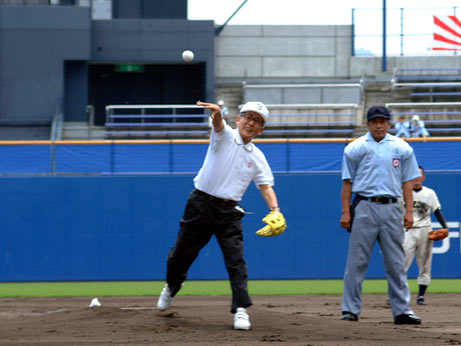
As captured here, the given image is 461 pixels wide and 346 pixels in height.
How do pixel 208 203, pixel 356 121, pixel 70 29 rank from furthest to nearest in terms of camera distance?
1. pixel 70 29
2. pixel 356 121
3. pixel 208 203

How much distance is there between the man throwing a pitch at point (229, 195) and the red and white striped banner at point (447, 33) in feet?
79.0

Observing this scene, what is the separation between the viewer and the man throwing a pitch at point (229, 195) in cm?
779

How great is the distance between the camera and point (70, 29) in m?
29.2

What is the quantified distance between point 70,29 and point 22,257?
584 inches

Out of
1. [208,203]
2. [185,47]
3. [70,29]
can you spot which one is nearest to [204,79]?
[185,47]

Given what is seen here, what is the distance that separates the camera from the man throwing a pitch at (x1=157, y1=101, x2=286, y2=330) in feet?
25.6

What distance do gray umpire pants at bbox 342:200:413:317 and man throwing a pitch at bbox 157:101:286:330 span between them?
3.32 ft

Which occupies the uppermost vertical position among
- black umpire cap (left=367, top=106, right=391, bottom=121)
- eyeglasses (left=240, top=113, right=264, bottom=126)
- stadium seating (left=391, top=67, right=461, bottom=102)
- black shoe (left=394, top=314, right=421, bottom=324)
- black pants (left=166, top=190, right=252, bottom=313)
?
stadium seating (left=391, top=67, right=461, bottom=102)

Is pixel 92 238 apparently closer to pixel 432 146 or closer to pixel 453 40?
pixel 432 146

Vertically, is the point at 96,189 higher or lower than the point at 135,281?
higher

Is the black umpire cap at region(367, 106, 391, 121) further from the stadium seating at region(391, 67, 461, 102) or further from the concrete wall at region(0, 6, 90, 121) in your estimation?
the concrete wall at region(0, 6, 90, 121)

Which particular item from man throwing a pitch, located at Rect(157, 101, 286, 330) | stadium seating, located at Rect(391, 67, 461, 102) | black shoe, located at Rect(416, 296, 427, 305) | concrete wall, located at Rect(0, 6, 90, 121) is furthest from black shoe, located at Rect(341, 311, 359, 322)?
concrete wall, located at Rect(0, 6, 90, 121)

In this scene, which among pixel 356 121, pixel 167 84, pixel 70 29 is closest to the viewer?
pixel 356 121

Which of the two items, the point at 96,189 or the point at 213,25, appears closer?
the point at 96,189
